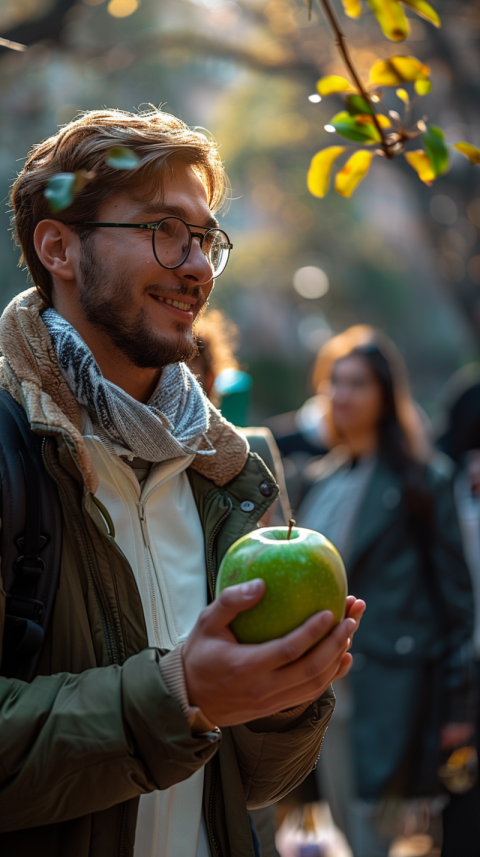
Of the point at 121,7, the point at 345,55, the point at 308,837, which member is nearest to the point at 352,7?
the point at 345,55

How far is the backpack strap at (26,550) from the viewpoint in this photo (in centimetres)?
164

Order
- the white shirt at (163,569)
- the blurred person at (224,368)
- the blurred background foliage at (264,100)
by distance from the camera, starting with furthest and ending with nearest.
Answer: the blurred background foliage at (264,100)
the blurred person at (224,368)
the white shirt at (163,569)

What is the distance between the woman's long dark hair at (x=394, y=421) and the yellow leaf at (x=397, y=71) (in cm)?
314

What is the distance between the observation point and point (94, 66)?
9.83 m

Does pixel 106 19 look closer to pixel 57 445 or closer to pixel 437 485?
pixel 437 485

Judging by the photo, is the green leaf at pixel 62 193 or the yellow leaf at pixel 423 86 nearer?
the green leaf at pixel 62 193

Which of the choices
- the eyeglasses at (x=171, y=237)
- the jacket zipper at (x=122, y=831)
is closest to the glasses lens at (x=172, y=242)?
the eyeglasses at (x=171, y=237)

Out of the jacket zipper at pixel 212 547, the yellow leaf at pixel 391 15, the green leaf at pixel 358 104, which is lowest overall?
the jacket zipper at pixel 212 547

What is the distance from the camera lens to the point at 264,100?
20.0 meters

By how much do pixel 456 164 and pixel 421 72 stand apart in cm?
1194

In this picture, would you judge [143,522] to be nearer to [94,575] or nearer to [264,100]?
[94,575]

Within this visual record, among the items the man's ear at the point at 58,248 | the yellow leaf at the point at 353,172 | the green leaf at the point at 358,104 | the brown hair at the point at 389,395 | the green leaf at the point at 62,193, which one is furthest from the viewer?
the brown hair at the point at 389,395

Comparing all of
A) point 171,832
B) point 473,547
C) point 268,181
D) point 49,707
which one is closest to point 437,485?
point 473,547

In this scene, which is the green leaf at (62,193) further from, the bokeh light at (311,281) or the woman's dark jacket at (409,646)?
the bokeh light at (311,281)
